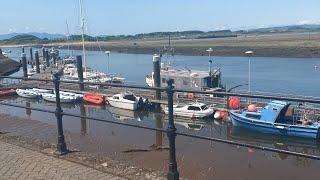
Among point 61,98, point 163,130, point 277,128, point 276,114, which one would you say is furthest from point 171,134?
point 61,98

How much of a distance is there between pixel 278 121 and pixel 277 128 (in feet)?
2.87

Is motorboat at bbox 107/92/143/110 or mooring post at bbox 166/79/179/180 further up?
mooring post at bbox 166/79/179/180

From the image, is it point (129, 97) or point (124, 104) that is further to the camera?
point (129, 97)

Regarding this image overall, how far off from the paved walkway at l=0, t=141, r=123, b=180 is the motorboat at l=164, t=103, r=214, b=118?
24.8 meters

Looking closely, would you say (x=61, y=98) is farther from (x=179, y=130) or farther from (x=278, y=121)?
(x=278, y=121)

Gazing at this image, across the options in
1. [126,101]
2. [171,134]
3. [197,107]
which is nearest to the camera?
[171,134]

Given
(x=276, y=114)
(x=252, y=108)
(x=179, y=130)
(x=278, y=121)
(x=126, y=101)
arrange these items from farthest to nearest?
(x=126, y=101)
(x=252, y=108)
(x=179, y=130)
(x=278, y=121)
(x=276, y=114)

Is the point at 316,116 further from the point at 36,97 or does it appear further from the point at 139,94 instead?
the point at 36,97

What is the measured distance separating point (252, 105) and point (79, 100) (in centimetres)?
1666

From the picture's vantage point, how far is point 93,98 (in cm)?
3931

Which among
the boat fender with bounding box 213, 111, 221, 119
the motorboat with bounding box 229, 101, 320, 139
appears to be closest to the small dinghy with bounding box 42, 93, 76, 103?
the boat fender with bounding box 213, 111, 221, 119

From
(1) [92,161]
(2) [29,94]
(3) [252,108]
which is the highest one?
(1) [92,161]

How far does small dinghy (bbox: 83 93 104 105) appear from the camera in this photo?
38.8 metres

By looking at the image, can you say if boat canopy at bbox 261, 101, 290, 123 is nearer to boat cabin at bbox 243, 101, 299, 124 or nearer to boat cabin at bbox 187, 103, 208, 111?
boat cabin at bbox 243, 101, 299, 124
